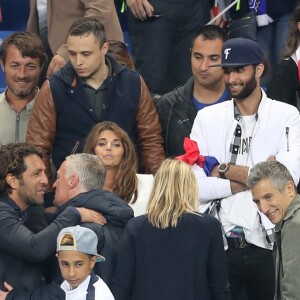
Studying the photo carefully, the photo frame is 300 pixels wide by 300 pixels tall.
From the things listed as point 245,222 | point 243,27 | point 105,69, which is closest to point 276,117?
point 245,222

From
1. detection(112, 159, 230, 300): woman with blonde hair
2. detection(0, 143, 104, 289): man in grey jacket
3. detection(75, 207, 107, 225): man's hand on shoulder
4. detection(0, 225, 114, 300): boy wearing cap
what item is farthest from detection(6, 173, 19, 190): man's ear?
detection(112, 159, 230, 300): woman with blonde hair

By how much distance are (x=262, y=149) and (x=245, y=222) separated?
1.72ft

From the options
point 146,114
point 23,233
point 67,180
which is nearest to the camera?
point 23,233

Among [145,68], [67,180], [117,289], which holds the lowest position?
[117,289]

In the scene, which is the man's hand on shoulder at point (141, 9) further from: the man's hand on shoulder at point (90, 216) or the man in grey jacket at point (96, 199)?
the man's hand on shoulder at point (90, 216)

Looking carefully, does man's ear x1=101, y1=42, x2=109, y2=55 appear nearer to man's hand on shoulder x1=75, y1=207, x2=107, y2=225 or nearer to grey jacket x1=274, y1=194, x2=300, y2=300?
man's hand on shoulder x1=75, y1=207, x2=107, y2=225

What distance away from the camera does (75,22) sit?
8.78 metres

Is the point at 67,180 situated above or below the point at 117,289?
above

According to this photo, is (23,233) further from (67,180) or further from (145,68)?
(145,68)

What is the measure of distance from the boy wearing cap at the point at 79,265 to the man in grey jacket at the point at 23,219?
219mm

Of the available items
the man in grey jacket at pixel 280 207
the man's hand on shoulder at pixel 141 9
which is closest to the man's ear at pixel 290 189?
the man in grey jacket at pixel 280 207

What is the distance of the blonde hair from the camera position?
706cm

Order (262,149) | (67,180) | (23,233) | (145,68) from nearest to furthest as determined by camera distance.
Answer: (23,233), (67,180), (262,149), (145,68)

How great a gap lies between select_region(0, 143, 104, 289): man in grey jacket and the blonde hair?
393mm
